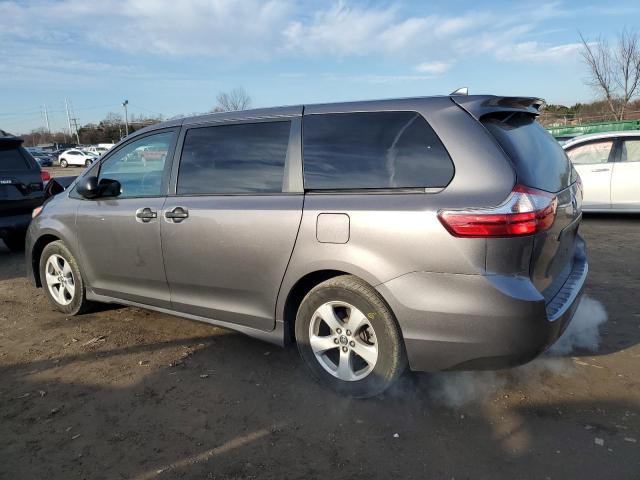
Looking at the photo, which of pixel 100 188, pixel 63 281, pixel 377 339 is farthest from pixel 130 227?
pixel 377 339

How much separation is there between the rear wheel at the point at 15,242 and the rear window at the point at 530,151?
704 centimetres

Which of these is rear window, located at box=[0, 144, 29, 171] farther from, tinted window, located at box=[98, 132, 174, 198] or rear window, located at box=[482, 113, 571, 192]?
rear window, located at box=[482, 113, 571, 192]

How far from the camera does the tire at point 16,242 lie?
7.36 m

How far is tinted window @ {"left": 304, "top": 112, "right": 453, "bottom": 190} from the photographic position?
8.77 feet

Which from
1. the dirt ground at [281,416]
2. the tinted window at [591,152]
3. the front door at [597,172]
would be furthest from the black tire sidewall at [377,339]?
the tinted window at [591,152]

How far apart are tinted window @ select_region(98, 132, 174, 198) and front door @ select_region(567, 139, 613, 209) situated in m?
7.33

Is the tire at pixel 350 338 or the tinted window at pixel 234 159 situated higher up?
the tinted window at pixel 234 159

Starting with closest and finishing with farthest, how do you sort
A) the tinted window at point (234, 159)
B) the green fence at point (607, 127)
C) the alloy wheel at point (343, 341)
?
the alloy wheel at point (343, 341)
the tinted window at point (234, 159)
the green fence at point (607, 127)

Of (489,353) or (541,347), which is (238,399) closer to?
(489,353)

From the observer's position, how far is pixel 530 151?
2.80 meters

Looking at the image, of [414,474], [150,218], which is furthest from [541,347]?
[150,218]

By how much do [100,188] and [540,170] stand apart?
3.31 metres

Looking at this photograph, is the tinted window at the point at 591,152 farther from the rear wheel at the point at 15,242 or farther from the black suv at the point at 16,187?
the rear wheel at the point at 15,242

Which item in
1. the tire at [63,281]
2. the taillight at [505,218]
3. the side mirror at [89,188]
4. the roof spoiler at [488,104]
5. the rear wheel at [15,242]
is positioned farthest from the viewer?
the rear wheel at [15,242]
